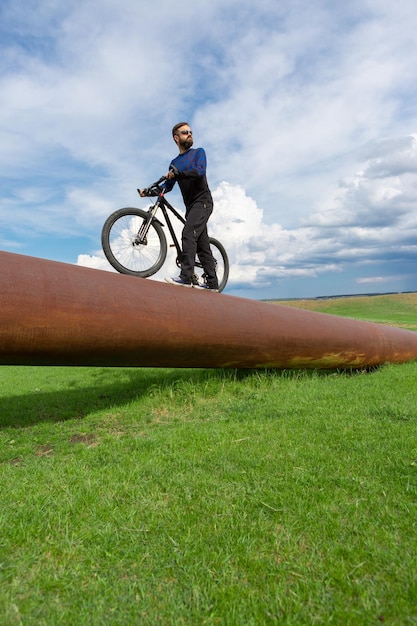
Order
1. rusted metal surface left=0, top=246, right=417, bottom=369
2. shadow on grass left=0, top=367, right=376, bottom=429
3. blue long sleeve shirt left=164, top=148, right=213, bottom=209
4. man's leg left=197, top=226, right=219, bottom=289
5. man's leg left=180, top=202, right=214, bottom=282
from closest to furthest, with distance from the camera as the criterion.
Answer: rusted metal surface left=0, top=246, right=417, bottom=369 → blue long sleeve shirt left=164, top=148, right=213, bottom=209 → man's leg left=180, top=202, right=214, bottom=282 → shadow on grass left=0, top=367, right=376, bottom=429 → man's leg left=197, top=226, right=219, bottom=289

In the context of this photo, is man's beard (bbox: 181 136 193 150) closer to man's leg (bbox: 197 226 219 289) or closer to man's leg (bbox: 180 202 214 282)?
man's leg (bbox: 180 202 214 282)

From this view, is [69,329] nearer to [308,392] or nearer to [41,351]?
[41,351]

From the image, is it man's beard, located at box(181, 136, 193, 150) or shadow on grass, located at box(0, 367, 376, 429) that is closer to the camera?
man's beard, located at box(181, 136, 193, 150)

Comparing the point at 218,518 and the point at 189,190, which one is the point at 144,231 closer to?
the point at 189,190

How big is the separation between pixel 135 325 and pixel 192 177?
2208mm

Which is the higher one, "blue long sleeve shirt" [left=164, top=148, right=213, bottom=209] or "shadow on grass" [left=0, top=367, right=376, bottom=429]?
"blue long sleeve shirt" [left=164, top=148, right=213, bottom=209]

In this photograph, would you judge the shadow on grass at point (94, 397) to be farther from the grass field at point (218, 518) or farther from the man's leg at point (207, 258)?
the man's leg at point (207, 258)

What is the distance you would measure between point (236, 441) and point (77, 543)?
6.05 feet

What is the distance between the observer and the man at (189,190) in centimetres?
584

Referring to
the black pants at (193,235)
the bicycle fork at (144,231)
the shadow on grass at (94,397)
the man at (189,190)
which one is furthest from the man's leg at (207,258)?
the shadow on grass at (94,397)

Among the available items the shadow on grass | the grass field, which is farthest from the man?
the grass field

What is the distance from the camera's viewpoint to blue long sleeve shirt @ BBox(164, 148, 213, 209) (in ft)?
19.1

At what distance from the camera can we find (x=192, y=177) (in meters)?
5.82

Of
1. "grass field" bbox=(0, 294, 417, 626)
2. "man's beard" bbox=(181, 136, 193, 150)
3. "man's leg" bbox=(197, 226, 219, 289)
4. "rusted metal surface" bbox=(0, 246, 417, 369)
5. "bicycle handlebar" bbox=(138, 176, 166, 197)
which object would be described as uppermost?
"man's beard" bbox=(181, 136, 193, 150)
